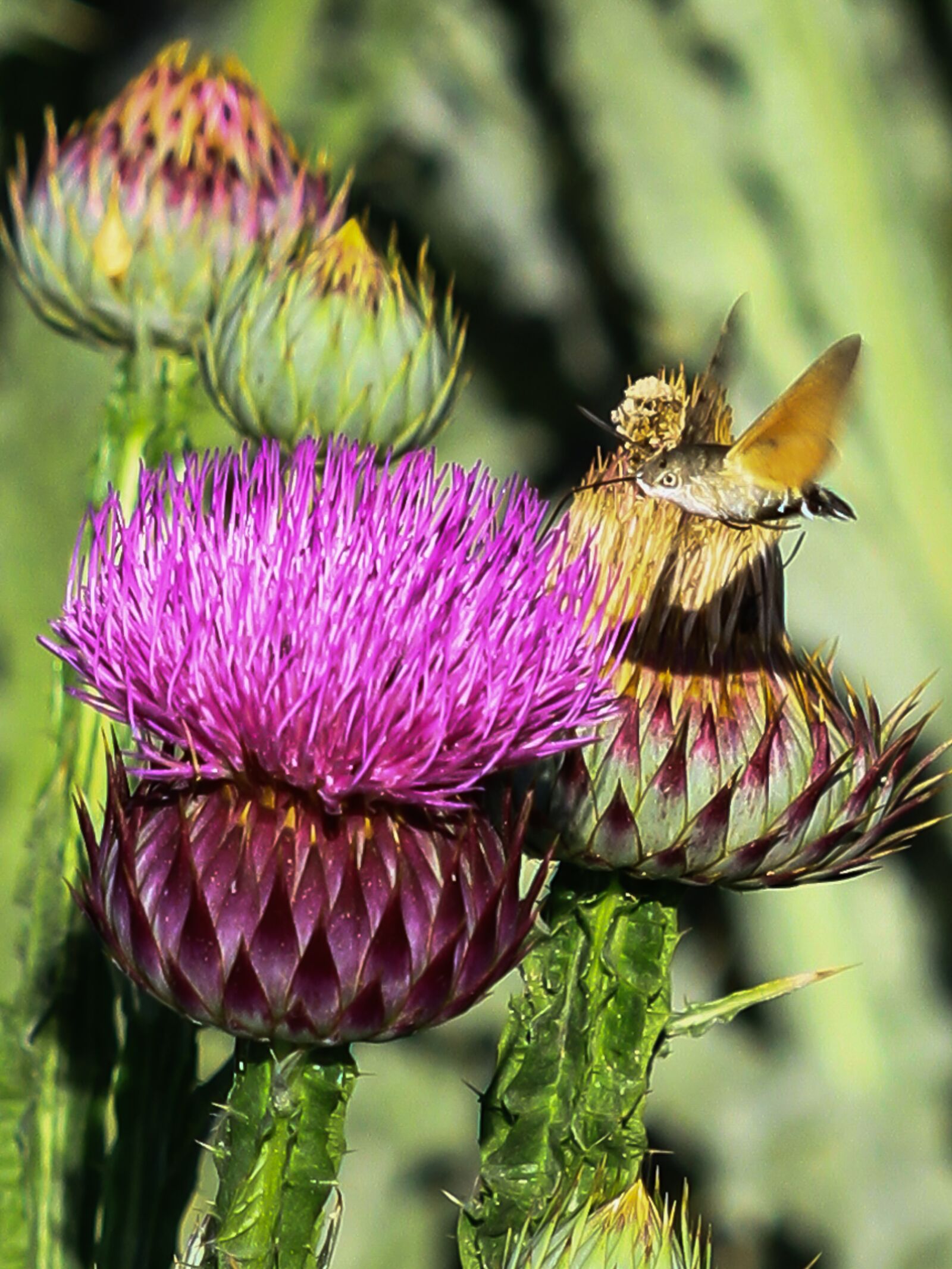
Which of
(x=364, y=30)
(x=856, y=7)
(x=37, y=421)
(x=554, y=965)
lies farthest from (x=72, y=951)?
(x=364, y=30)

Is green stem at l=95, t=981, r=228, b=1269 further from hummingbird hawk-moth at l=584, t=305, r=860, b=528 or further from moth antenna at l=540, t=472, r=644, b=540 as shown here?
hummingbird hawk-moth at l=584, t=305, r=860, b=528

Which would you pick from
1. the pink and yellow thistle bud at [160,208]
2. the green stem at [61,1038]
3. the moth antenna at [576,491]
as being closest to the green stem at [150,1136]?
the green stem at [61,1038]

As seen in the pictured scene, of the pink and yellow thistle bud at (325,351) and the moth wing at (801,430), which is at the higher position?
the pink and yellow thistle bud at (325,351)

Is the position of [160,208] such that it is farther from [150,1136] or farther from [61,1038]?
[150,1136]

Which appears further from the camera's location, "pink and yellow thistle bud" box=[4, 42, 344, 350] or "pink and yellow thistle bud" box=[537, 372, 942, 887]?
"pink and yellow thistle bud" box=[4, 42, 344, 350]

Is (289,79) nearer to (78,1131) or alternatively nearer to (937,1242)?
(78,1131)

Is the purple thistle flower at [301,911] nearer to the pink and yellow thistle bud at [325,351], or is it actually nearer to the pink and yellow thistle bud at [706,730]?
the pink and yellow thistle bud at [706,730]

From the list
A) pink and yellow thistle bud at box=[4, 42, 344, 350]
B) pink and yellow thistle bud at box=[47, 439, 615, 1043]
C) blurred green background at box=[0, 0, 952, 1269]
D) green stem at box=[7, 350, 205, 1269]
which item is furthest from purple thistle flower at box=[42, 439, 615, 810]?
blurred green background at box=[0, 0, 952, 1269]
